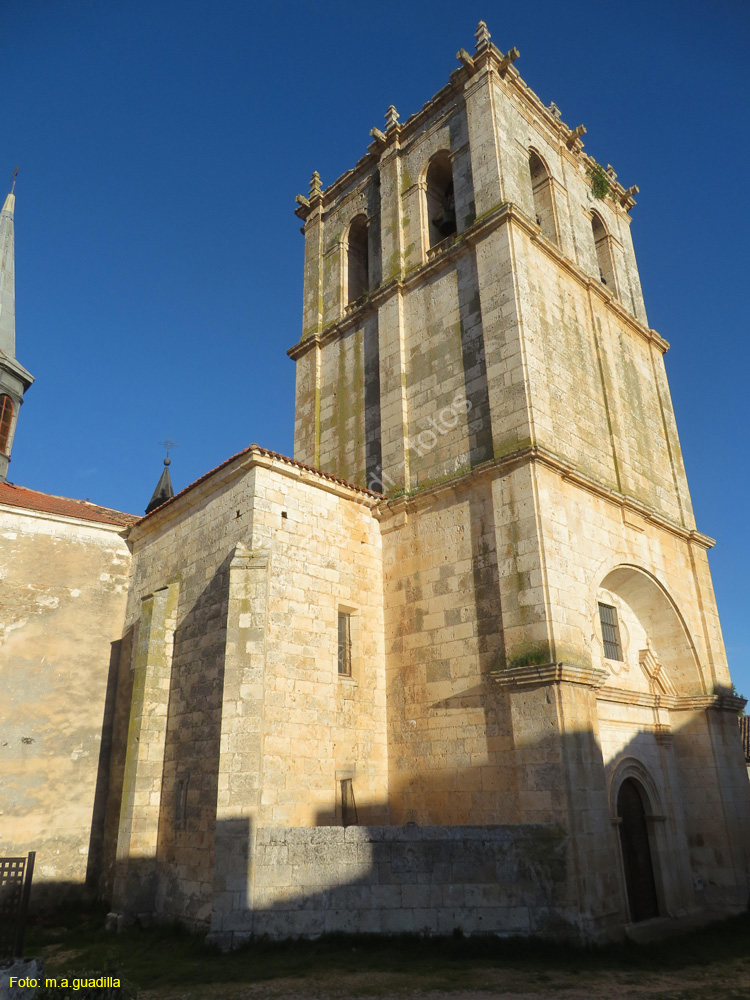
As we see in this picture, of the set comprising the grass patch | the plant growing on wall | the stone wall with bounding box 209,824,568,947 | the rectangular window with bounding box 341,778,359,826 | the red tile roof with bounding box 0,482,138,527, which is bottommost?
the grass patch

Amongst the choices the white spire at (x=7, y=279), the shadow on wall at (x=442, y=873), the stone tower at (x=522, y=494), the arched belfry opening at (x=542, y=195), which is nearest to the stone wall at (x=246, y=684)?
the shadow on wall at (x=442, y=873)

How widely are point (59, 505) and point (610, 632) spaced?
1295cm

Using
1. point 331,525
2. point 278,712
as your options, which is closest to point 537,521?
point 331,525

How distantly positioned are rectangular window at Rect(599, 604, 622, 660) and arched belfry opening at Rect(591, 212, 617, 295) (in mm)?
9113

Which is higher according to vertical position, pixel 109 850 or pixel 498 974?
pixel 109 850

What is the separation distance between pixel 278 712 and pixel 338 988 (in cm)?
403

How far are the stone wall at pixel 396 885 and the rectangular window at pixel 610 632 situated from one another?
499cm

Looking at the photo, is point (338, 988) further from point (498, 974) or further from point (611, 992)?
point (611, 992)

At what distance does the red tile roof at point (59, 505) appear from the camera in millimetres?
15203

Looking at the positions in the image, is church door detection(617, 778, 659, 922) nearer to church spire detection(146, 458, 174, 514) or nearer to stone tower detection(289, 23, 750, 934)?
stone tower detection(289, 23, 750, 934)

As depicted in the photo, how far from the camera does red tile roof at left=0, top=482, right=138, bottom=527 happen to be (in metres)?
15.2

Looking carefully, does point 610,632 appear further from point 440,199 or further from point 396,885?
point 440,199

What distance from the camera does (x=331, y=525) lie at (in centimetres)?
1305

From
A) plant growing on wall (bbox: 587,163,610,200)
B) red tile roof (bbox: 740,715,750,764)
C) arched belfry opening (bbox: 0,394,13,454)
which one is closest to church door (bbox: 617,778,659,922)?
red tile roof (bbox: 740,715,750,764)
